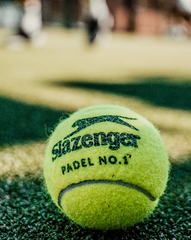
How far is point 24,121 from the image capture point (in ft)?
8.47

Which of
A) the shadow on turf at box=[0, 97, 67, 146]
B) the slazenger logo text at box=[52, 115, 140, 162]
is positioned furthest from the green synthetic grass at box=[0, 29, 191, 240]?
the slazenger logo text at box=[52, 115, 140, 162]

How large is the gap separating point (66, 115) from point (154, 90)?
1.50 m

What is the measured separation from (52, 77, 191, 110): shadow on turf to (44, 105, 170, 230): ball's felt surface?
201cm

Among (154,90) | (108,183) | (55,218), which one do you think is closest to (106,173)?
(108,183)

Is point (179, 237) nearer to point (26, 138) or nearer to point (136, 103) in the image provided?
point (26, 138)

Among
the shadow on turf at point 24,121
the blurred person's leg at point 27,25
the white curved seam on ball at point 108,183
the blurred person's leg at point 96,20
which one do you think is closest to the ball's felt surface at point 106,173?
the white curved seam on ball at point 108,183

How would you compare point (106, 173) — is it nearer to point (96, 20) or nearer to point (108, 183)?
point (108, 183)

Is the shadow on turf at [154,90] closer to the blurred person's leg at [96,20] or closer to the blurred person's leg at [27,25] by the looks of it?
the blurred person's leg at [27,25]

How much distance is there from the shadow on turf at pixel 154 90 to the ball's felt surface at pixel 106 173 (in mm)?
2009

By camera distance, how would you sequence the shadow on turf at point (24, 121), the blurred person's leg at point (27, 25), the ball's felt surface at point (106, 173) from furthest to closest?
the blurred person's leg at point (27, 25), the shadow on turf at point (24, 121), the ball's felt surface at point (106, 173)

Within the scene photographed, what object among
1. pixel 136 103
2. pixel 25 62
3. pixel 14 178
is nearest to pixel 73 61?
pixel 25 62

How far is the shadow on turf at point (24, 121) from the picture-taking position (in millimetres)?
2234

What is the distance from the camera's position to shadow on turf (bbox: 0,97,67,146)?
7.33 ft

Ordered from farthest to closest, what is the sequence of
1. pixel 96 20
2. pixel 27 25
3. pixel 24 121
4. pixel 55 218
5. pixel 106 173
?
pixel 96 20 < pixel 27 25 < pixel 24 121 < pixel 55 218 < pixel 106 173
